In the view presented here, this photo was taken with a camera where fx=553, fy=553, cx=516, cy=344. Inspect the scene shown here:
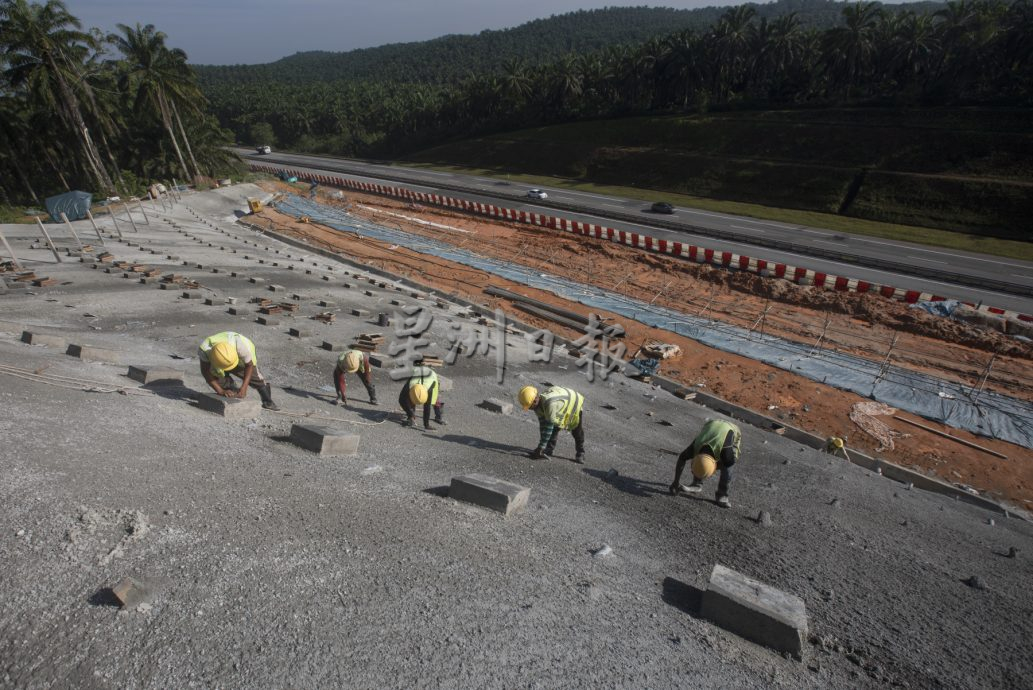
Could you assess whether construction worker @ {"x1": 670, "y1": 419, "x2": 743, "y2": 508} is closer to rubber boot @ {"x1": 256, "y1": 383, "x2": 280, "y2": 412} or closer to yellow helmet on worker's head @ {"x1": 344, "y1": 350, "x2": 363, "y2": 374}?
yellow helmet on worker's head @ {"x1": 344, "y1": 350, "x2": 363, "y2": 374}

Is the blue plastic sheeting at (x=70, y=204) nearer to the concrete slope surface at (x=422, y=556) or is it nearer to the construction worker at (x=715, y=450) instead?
the concrete slope surface at (x=422, y=556)

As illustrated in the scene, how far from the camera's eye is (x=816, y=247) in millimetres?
29469

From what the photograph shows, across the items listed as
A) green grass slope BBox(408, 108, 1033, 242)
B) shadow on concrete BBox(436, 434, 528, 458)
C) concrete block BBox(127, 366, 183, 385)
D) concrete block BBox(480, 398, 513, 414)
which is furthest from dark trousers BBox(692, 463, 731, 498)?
green grass slope BBox(408, 108, 1033, 242)

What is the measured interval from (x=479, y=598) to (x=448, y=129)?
81.2m

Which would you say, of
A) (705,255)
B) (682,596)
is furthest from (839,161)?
(682,596)

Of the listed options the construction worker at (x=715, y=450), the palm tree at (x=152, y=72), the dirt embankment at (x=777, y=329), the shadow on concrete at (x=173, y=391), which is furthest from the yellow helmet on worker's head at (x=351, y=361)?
the palm tree at (x=152, y=72)

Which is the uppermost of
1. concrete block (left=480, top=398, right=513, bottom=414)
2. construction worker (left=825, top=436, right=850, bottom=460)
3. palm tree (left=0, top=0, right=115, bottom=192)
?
palm tree (left=0, top=0, right=115, bottom=192)

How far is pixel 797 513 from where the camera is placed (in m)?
8.50

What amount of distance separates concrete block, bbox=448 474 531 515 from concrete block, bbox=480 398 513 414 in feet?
14.0

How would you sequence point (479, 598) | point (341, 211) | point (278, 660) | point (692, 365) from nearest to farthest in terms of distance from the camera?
point (278, 660) < point (479, 598) < point (692, 365) < point (341, 211)

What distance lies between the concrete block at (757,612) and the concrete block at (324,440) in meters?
4.91

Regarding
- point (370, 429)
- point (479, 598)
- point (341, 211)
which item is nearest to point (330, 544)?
point (479, 598)

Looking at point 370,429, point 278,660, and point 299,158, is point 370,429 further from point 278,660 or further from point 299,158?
point 299,158

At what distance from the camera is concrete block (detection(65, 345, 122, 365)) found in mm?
9750
